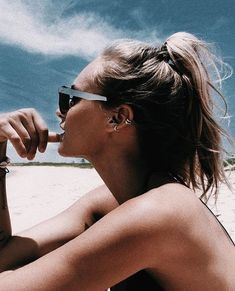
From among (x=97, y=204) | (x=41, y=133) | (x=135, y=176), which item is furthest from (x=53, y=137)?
(x=135, y=176)

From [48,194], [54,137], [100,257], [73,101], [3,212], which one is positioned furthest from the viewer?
[48,194]

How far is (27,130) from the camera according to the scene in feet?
9.62

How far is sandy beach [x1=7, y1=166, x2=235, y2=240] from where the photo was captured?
30.3 feet

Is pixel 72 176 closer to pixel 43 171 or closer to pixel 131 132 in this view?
pixel 43 171

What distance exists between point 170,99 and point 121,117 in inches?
10.7

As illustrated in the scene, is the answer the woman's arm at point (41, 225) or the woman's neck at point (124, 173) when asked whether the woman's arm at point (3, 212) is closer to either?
the woman's arm at point (41, 225)

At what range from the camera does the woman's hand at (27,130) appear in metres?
2.88

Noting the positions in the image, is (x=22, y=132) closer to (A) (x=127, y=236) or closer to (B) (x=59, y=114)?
(B) (x=59, y=114)

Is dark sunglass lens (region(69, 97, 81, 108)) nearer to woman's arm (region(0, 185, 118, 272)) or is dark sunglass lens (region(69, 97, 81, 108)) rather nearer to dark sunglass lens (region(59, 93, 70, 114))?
dark sunglass lens (region(59, 93, 70, 114))

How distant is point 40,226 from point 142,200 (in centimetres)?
137

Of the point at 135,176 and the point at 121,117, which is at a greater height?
the point at 121,117

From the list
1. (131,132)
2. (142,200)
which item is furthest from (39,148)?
(142,200)

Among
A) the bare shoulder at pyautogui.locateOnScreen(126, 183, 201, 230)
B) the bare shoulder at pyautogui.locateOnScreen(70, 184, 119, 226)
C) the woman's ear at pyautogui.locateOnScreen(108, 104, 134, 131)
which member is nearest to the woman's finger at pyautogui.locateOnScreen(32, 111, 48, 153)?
the woman's ear at pyautogui.locateOnScreen(108, 104, 134, 131)

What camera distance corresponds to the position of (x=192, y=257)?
2160 millimetres
